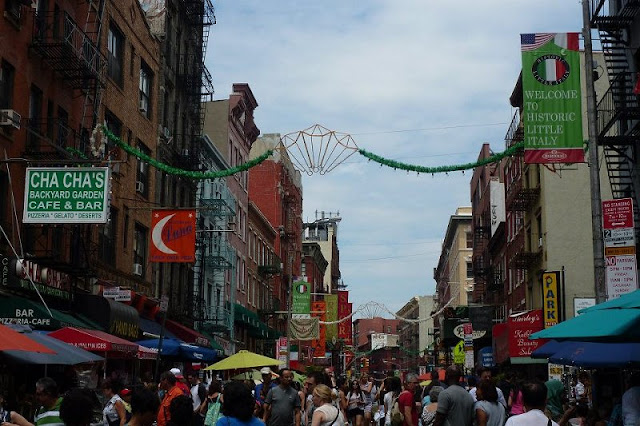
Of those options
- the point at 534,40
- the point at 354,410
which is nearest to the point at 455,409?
the point at 534,40

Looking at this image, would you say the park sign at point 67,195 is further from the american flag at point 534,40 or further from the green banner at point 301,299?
the green banner at point 301,299

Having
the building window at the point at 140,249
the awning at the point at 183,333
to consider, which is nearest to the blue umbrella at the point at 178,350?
the building window at the point at 140,249

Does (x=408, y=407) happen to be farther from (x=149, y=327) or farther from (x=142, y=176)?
(x=142, y=176)

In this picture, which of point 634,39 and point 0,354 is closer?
point 0,354

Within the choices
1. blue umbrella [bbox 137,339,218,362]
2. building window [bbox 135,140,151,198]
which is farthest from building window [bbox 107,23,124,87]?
blue umbrella [bbox 137,339,218,362]

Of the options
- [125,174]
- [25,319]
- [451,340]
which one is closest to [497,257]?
[451,340]

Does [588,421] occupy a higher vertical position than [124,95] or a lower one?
lower

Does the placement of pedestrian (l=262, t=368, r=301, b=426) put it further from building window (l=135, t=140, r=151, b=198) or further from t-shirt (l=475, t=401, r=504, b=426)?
building window (l=135, t=140, r=151, b=198)

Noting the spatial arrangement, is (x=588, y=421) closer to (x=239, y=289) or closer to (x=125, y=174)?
(x=125, y=174)

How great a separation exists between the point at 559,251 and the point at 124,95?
66.6 ft

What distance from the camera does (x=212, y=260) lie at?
48.2 metres

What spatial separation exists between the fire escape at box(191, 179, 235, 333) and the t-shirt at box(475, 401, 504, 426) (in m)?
31.8

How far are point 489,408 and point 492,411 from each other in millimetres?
60

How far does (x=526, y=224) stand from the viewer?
47.3 metres
